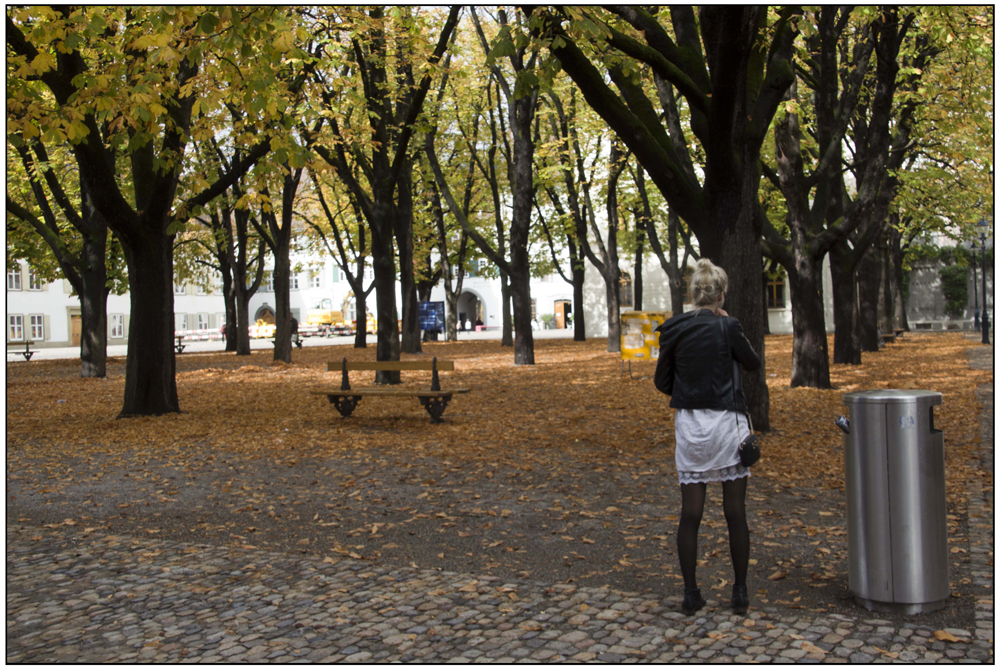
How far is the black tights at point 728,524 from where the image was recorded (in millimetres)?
4426

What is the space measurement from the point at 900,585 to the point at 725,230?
19.2 feet

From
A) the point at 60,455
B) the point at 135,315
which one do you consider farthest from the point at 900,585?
the point at 135,315

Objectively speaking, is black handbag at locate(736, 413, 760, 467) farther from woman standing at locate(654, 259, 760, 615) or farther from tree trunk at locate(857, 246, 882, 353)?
tree trunk at locate(857, 246, 882, 353)

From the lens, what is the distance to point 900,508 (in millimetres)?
4379

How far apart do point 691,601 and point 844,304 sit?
1642 cm

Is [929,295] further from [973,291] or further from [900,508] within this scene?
[900,508]

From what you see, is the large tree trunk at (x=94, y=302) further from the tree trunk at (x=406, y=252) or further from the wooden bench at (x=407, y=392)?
the wooden bench at (x=407, y=392)

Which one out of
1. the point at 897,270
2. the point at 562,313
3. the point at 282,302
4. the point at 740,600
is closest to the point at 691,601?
the point at 740,600

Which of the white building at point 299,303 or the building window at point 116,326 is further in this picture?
the building window at point 116,326

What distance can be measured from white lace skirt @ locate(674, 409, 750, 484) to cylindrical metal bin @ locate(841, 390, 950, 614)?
617 millimetres

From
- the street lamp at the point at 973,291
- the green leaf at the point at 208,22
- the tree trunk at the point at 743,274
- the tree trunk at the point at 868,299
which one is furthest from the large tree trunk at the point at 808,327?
the street lamp at the point at 973,291

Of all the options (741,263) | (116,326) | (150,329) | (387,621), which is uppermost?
(116,326)

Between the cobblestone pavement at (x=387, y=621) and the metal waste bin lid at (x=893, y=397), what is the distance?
1.01 metres

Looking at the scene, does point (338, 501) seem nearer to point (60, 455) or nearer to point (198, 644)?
point (198, 644)
